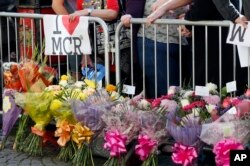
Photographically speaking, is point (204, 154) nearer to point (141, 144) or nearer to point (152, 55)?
point (141, 144)

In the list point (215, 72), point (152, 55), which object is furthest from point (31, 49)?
point (215, 72)

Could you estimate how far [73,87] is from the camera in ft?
19.2

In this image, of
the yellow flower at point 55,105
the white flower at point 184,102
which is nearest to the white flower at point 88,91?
the yellow flower at point 55,105

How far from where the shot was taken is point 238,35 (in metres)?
5.26

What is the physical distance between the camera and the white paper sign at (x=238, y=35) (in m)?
5.20

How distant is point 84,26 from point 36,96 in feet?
2.77

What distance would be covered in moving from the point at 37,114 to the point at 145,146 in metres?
1.22

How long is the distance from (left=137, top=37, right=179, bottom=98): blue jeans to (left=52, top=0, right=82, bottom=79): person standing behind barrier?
68 cm

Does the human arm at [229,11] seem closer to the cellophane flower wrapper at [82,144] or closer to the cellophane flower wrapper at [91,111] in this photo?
the cellophane flower wrapper at [91,111]

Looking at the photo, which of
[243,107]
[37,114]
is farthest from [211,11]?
[37,114]

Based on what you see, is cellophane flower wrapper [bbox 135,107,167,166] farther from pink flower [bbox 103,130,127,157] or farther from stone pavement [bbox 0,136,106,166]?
stone pavement [bbox 0,136,106,166]

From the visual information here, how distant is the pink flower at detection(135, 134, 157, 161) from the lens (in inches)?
197

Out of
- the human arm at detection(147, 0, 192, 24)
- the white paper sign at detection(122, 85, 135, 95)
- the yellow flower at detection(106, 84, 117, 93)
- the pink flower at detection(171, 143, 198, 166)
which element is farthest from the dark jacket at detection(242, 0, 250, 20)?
the yellow flower at detection(106, 84, 117, 93)

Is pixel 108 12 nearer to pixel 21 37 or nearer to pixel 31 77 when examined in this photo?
pixel 31 77
